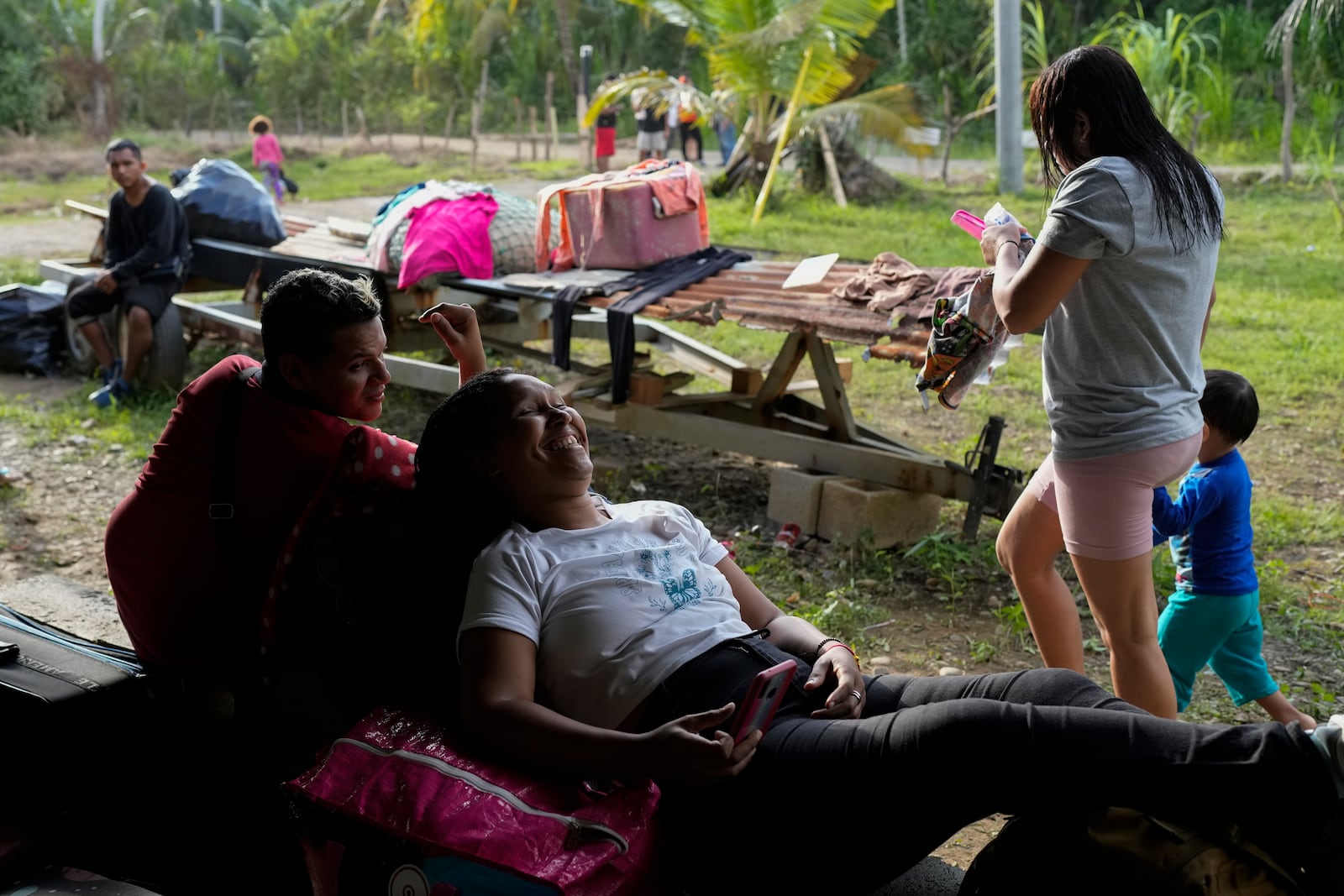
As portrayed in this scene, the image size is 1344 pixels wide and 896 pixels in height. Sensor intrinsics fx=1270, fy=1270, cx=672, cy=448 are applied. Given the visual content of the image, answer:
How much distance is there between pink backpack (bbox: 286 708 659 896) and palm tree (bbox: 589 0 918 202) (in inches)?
476

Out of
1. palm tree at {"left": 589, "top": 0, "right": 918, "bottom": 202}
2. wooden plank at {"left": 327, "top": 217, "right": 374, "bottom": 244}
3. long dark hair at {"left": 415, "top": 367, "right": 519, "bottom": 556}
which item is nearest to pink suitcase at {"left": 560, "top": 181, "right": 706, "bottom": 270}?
wooden plank at {"left": 327, "top": 217, "right": 374, "bottom": 244}

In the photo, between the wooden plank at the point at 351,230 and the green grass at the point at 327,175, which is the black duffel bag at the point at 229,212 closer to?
the wooden plank at the point at 351,230

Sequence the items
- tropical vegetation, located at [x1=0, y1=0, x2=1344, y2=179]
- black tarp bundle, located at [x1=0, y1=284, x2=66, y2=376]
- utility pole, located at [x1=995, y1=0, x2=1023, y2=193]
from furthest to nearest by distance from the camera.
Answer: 1. utility pole, located at [x1=995, y1=0, x2=1023, y2=193]
2. tropical vegetation, located at [x1=0, y1=0, x2=1344, y2=179]
3. black tarp bundle, located at [x1=0, y1=284, x2=66, y2=376]

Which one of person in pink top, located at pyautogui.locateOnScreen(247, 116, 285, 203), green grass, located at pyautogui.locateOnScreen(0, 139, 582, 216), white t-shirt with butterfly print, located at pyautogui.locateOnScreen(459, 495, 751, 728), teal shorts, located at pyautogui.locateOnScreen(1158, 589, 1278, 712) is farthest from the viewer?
green grass, located at pyautogui.locateOnScreen(0, 139, 582, 216)

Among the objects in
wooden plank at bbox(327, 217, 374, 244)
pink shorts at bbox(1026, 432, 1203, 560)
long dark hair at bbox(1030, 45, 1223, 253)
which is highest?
long dark hair at bbox(1030, 45, 1223, 253)

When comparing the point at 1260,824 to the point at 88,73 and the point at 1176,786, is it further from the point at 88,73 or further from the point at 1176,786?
the point at 88,73

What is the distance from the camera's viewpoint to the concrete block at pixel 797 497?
5395mm

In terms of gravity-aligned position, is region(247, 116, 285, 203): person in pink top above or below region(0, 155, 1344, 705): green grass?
above

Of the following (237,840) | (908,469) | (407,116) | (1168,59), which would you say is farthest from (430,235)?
(407,116)

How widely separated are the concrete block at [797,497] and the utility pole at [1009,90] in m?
10.6

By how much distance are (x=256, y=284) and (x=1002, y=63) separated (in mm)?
10183

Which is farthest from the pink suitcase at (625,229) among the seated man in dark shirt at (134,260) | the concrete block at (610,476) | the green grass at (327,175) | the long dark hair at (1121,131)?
the green grass at (327,175)

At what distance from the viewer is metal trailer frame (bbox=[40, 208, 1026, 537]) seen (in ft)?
16.8

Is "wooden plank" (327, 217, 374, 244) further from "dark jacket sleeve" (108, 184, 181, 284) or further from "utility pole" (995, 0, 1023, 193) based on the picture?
"utility pole" (995, 0, 1023, 193)
